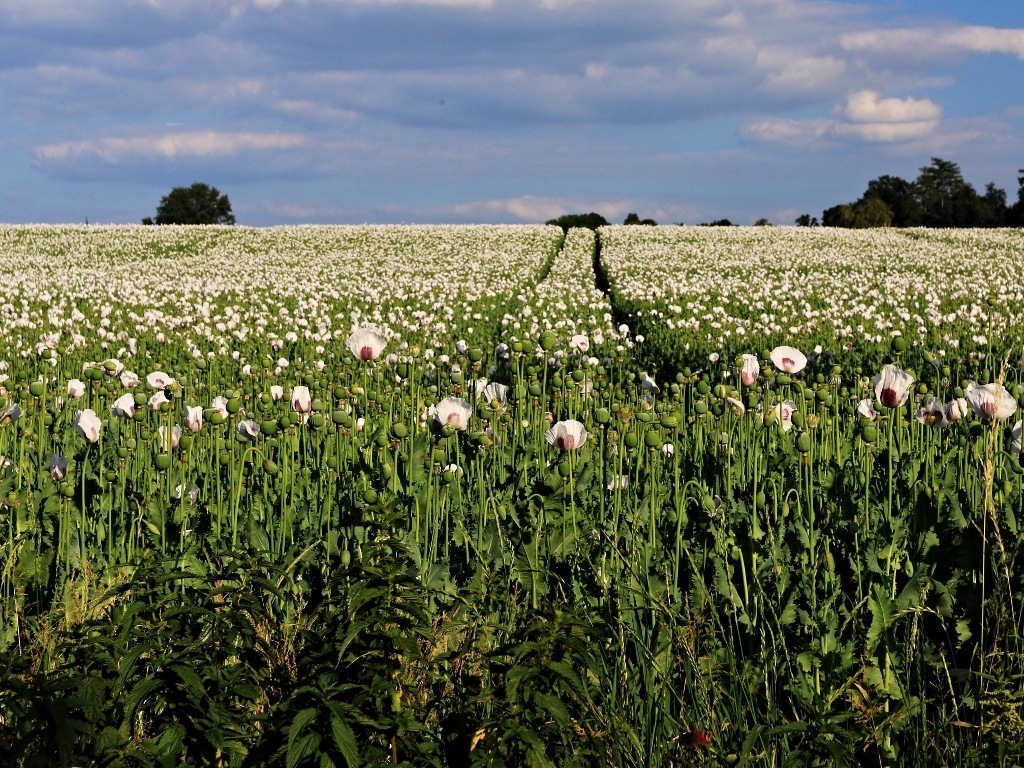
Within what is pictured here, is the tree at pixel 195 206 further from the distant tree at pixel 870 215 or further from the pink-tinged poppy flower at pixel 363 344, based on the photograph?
the pink-tinged poppy flower at pixel 363 344

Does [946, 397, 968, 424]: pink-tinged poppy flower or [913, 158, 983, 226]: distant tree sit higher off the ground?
[913, 158, 983, 226]: distant tree

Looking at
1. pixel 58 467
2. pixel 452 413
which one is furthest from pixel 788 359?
pixel 58 467

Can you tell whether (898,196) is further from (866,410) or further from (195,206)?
(866,410)

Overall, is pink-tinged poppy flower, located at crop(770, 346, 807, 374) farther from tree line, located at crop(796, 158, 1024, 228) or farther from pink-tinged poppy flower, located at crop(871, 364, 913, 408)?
tree line, located at crop(796, 158, 1024, 228)

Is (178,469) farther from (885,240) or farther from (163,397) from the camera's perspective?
(885,240)

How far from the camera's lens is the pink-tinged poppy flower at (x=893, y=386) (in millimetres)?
4609

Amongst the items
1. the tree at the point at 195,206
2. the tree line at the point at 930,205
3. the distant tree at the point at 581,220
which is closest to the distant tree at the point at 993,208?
the tree line at the point at 930,205

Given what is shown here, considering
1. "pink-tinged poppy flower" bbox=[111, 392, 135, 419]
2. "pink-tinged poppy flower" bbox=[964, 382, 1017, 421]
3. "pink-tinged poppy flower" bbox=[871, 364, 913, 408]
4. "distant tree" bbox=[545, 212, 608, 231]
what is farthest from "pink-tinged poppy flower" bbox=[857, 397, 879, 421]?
"distant tree" bbox=[545, 212, 608, 231]

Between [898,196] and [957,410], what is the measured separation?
123904 mm

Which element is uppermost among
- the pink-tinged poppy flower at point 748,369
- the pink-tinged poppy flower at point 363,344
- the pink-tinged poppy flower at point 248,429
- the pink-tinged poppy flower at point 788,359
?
the pink-tinged poppy flower at point 363,344

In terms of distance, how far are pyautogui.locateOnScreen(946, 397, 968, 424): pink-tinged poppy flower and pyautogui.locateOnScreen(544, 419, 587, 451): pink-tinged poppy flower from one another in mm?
1894

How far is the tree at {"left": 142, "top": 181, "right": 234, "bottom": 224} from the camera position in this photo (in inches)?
4267

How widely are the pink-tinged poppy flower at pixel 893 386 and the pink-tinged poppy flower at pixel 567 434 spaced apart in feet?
4.69

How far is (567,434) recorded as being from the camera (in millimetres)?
4484
